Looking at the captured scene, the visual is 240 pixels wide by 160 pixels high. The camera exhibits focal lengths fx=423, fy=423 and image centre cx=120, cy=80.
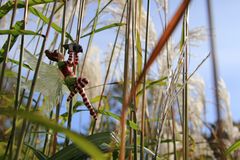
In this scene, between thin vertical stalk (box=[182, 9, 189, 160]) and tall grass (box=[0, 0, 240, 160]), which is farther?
thin vertical stalk (box=[182, 9, 189, 160])

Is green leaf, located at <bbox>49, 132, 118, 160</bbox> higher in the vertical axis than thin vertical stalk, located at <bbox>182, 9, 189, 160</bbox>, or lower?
lower

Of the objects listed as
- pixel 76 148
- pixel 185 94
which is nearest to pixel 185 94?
pixel 185 94

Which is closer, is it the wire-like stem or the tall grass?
the tall grass

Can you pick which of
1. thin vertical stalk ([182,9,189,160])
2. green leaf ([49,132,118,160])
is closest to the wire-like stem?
thin vertical stalk ([182,9,189,160])

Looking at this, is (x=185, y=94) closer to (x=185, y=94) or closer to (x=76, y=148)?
(x=185, y=94)

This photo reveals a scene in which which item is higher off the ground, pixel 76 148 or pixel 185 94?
pixel 185 94

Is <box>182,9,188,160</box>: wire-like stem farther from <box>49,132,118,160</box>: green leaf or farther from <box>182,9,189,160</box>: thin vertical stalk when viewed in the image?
<box>49,132,118,160</box>: green leaf

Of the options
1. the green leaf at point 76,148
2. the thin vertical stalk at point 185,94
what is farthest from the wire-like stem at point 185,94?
the green leaf at point 76,148

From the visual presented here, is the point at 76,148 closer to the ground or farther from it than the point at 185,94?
closer to the ground

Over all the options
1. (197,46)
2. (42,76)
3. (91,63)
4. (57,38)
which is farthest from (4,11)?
(91,63)

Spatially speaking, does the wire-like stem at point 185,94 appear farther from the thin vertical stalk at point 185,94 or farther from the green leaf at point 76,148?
the green leaf at point 76,148

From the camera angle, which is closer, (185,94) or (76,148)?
(76,148)
